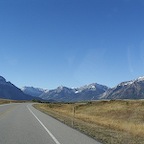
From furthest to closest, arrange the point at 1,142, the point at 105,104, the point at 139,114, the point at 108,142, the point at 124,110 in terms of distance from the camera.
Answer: the point at 105,104 < the point at 124,110 < the point at 139,114 < the point at 108,142 < the point at 1,142

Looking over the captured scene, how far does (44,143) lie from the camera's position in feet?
47.7

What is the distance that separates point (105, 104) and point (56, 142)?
68599 mm

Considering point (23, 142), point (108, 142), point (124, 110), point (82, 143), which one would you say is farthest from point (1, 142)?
point (124, 110)

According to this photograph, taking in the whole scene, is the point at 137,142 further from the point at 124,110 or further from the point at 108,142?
the point at 124,110

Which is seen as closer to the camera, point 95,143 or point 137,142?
point 95,143

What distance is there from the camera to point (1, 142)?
563 inches

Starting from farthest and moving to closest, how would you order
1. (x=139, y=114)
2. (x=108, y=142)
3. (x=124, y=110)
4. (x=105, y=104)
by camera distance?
(x=105, y=104), (x=124, y=110), (x=139, y=114), (x=108, y=142)

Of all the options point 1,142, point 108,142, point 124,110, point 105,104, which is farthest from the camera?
point 105,104

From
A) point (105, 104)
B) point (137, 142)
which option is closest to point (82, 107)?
point (105, 104)

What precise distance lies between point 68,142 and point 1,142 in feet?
8.81

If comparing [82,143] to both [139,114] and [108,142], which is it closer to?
[108,142]

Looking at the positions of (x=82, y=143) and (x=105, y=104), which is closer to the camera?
(x=82, y=143)

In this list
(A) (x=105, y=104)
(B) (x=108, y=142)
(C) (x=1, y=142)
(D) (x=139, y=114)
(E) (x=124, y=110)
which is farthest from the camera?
(A) (x=105, y=104)

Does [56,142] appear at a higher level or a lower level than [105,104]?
lower
